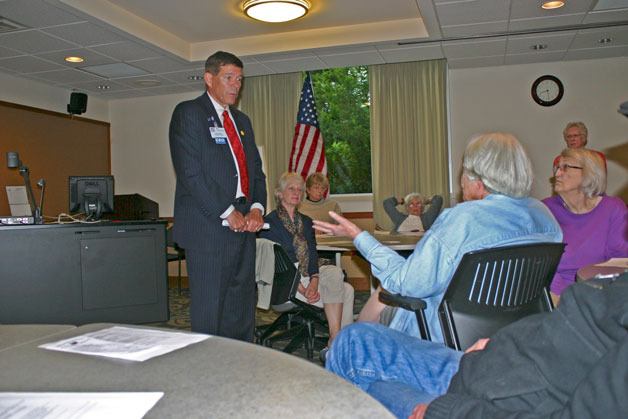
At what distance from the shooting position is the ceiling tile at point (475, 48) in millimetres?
6641

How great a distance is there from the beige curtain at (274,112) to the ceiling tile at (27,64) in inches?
106

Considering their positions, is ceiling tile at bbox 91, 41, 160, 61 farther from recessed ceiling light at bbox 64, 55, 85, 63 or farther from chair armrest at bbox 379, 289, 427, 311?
chair armrest at bbox 379, 289, 427, 311

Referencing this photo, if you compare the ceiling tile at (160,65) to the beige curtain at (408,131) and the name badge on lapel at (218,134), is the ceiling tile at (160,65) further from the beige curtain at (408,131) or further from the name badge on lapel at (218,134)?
the name badge on lapel at (218,134)

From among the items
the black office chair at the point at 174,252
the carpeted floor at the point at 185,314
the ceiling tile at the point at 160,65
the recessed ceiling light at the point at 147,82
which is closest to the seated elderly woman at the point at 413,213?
the carpeted floor at the point at 185,314

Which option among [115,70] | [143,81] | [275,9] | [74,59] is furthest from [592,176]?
[143,81]

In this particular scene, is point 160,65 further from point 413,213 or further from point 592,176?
point 592,176

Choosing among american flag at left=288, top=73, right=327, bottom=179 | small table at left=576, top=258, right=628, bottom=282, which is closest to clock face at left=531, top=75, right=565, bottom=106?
american flag at left=288, top=73, right=327, bottom=179

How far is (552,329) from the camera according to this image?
Answer: 0.93 meters

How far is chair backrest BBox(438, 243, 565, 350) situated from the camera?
186cm

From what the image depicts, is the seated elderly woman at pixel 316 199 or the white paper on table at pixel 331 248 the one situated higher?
the seated elderly woman at pixel 316 199

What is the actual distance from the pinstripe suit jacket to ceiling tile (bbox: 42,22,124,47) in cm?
360

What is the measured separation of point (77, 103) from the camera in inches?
320

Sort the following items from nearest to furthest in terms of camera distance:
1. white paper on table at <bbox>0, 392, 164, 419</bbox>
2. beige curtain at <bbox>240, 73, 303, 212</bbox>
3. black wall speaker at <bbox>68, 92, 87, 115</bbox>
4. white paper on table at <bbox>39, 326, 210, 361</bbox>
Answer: white paper on table at <bbox>0, 392, 164, 419</bbox>, white paper on table at <bbox>39, 326, 210, 361</bbox>, black wall speaker at <bbox>68, 92, 87, 115</bbox>, beige curtain at <bbox>240, 73, 303, 212</bbox>

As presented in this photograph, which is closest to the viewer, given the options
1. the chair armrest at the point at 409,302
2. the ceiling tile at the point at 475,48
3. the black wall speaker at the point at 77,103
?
the chair armrest at the point at 409,302
